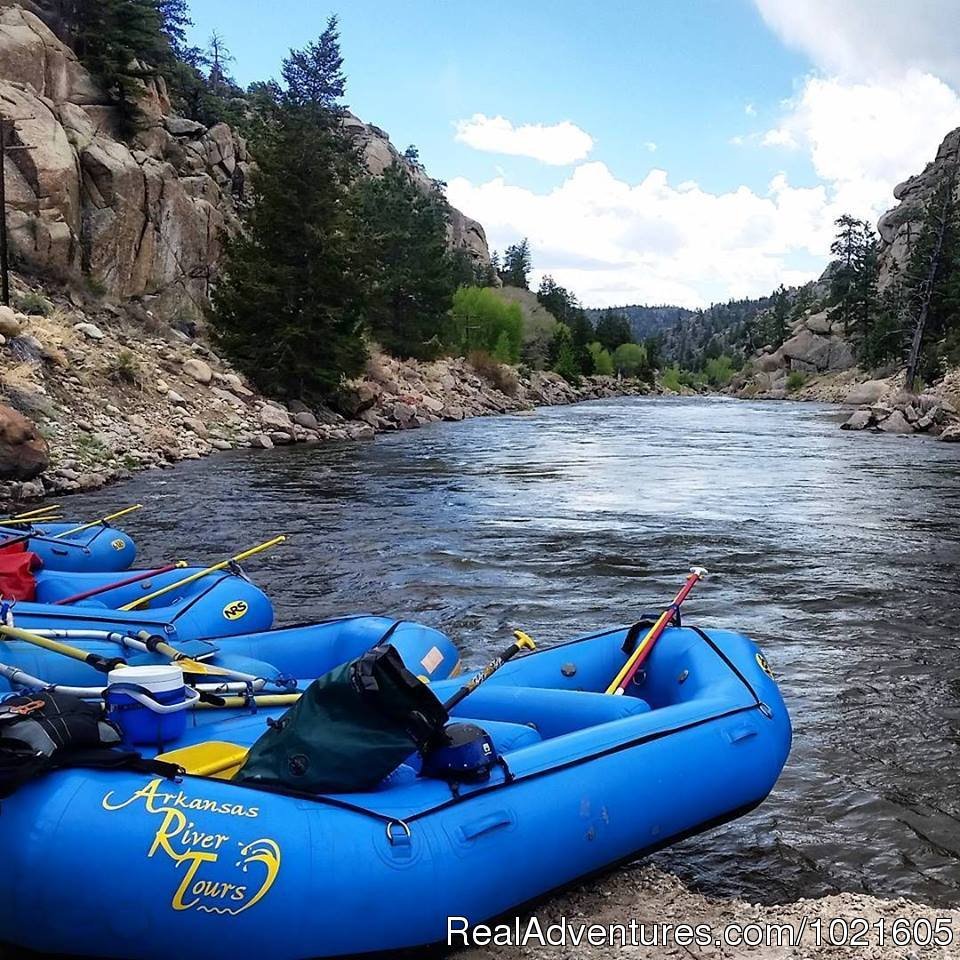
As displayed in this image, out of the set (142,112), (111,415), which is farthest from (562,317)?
(111,415)

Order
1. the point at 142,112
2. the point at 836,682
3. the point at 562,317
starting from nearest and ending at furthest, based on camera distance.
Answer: the point at 836,682, the point at 142,112, the point at 562,317

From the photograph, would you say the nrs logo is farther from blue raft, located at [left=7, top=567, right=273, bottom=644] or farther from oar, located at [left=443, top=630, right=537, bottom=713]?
oar, located at [left=443, top=630, right=537, bottom=713]

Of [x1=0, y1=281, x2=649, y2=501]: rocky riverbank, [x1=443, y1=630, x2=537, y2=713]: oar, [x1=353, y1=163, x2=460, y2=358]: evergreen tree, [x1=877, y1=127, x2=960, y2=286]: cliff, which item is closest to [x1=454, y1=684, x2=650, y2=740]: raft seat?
[x1=443, y1=630, x2=537, y2=713]: oar

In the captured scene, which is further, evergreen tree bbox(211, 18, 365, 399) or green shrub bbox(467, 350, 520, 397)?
green shrub bbox(467, 350, 520, 397)

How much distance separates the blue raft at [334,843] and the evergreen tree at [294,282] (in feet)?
69.3

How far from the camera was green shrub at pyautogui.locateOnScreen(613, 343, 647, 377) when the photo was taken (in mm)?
84062

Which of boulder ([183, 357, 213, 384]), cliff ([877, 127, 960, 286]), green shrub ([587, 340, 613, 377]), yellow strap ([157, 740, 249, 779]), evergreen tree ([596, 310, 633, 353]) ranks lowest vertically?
yellow strap ([157, 740, 249, 779])

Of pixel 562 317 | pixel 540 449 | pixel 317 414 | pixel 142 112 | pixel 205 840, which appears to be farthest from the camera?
pixel 562 317

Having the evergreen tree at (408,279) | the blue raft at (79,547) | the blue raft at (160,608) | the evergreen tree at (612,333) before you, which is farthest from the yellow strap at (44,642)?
the evergreen tree at (612,333)

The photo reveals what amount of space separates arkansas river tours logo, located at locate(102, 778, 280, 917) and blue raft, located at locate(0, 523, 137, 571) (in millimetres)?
4678

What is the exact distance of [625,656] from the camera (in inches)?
179

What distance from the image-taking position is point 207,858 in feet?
8.77

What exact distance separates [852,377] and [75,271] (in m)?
51.0

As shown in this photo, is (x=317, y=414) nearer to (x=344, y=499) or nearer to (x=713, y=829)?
(x=344, y=499)
